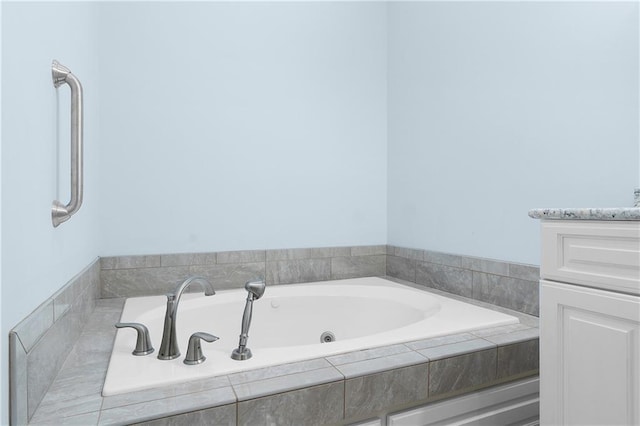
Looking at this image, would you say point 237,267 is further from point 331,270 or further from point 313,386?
point 313,386

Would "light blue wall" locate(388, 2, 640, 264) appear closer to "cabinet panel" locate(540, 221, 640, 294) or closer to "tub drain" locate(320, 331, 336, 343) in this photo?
"cabinet panel" locate(540, 221, 640, 294)

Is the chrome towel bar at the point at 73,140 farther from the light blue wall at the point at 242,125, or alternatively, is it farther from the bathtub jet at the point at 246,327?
the light blue wall at the point at 242,125

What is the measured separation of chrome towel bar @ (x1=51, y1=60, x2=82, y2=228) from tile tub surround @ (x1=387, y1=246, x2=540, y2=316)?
1688 millimetres

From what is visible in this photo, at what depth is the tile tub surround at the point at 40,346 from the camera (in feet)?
2.52

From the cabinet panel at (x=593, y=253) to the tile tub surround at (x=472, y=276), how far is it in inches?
27.5

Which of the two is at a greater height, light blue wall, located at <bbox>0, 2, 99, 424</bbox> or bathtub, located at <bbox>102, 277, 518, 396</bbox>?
light blue wall, located at <bbox>0, 2, 99, 424</bbox>

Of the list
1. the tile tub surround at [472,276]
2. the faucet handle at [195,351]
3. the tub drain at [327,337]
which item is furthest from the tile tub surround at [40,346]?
the tile tub surround at [472,276]

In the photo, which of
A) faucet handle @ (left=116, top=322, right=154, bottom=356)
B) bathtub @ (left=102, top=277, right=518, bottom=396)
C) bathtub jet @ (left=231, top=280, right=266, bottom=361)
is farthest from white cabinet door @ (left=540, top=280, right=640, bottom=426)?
faucet handle @ (left=116, top=322, right=154, bottom=356)

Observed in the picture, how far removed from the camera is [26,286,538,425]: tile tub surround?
890 millimetres

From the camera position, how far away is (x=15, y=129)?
83cm

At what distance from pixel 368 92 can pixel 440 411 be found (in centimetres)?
196

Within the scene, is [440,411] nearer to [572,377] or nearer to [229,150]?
[572,377]

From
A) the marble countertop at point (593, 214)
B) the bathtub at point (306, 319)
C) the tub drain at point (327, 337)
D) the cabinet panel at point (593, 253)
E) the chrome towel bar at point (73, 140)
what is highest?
the chrome towel bar at point (73, 140)

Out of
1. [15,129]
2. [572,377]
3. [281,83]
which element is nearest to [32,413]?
[15,129]
